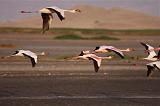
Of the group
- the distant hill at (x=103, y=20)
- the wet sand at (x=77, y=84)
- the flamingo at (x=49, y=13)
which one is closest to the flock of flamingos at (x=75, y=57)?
the flamingo at (x=49, y=13)

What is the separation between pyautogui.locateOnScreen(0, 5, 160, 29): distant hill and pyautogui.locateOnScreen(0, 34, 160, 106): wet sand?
430 ft

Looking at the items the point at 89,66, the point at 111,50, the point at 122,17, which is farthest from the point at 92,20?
the point at 111,50

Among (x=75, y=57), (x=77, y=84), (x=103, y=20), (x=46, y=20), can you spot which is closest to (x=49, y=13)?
(x=46, y=20)

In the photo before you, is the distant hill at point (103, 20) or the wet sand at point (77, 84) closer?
the wet sand at point (77, 84)

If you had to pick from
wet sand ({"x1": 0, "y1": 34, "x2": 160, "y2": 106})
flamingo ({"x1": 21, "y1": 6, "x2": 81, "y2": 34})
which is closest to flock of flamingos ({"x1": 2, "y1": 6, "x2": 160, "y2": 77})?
flamingo ({"x1": 21, "y1": 6, "x2": 81, "y2": 34})

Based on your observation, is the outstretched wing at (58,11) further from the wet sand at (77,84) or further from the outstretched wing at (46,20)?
the wet sand at (77,84)

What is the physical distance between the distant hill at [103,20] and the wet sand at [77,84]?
131142 mm

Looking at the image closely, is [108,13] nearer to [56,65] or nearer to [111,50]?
[56,65]

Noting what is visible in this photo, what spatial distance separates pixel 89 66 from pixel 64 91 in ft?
25.6

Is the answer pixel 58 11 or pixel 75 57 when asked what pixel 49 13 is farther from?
pixel 75 57

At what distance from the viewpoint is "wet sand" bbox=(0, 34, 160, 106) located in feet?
54.4

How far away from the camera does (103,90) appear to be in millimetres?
19438

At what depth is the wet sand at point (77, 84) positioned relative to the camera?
653 inches

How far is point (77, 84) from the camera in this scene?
69.1 ft
